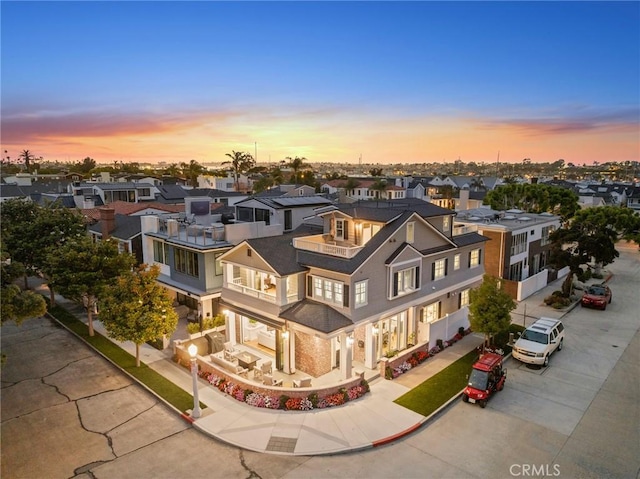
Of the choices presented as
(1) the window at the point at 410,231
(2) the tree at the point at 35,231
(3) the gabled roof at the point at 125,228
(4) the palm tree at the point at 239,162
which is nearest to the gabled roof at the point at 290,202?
(3) the gabled roof at the point at 125,228

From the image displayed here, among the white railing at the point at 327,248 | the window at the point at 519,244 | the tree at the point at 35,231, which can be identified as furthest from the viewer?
the window at the point at 519,244

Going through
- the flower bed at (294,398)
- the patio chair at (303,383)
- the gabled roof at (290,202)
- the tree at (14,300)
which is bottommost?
the flower bed at (294,398)

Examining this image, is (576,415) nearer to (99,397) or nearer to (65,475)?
(65,475)

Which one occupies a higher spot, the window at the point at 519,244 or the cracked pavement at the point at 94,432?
the window at the point at 519,244

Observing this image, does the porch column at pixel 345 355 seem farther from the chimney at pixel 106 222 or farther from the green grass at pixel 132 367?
the chimney at pixel 106 222

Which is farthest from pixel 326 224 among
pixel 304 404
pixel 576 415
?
pixel 576 415

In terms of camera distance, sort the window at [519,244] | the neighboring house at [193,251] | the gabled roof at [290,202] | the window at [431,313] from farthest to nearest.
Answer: the window at [519,244], the gabled roof at [290,202], the neighboring house at [193,251], the window at [431,313]

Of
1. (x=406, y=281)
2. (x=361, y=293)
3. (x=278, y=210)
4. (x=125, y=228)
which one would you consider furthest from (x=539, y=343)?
(x=125, y=228)
